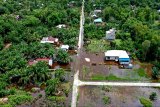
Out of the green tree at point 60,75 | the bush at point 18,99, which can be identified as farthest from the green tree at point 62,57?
the bush at point 18,99

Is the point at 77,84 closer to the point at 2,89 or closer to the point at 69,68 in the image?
the point at 69,68

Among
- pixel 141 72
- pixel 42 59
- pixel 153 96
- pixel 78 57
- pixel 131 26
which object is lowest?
pixel 153 96

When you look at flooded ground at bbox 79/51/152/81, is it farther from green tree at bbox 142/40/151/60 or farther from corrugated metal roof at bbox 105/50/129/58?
green tree at bbox 142/40/151/60

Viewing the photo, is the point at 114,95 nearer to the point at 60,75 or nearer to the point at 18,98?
the point at 60,75

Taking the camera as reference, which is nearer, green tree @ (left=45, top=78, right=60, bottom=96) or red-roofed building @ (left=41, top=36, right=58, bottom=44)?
green tree @ (left=45, top=78, right=60, bottom=96)

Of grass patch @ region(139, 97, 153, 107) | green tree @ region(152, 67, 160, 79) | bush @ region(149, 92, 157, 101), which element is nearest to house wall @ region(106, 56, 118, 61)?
green tree @ region(152, 67, 160, 79)

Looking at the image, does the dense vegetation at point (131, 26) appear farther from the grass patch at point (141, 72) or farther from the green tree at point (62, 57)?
the green tree at point (62, 57)

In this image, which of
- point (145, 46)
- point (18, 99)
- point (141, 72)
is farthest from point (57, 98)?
point (145, 46)
